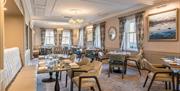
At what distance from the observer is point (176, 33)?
509cm

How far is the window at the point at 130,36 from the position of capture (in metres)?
7.25

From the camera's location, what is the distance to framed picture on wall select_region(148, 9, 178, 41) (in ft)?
16.9

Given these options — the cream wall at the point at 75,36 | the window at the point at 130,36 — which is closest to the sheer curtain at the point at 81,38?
the cream wall at the point at 75,36

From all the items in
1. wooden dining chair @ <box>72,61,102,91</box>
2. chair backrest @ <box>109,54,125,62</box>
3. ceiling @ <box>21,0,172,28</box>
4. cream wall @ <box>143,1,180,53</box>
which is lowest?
wooden dining chair @ <box>72,61,102,91</box>

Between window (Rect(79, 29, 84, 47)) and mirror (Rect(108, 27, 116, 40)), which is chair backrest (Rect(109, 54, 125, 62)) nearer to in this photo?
mirror (Rect(108, 27, 116, 40))

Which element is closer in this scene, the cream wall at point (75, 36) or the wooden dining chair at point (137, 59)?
the wooden dining chair at point (137, 59)

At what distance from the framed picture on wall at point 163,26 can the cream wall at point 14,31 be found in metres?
4.60

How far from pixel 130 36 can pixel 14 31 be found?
5.11 metres

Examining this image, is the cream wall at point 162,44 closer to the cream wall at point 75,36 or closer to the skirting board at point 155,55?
the skirting board at point 155,55

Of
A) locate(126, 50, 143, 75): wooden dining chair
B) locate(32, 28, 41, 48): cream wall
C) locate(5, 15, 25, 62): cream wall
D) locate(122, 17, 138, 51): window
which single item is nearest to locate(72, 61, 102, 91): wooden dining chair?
locate(5, 15, 25, 62): cream wall

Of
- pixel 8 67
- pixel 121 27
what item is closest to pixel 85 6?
pixel 121 27

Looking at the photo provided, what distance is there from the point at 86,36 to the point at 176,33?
27.8ft

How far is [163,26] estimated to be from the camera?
217 inches

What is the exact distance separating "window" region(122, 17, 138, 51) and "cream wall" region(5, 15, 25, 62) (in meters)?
4.76
